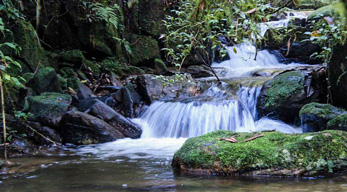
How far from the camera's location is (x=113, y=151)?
19.5 feet

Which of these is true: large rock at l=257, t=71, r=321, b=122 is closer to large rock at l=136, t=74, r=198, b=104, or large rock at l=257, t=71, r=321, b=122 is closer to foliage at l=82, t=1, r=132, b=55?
large rock at l=136, t=74, r=198, b=104

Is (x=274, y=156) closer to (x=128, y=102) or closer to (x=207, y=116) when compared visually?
(x=207, y=116)

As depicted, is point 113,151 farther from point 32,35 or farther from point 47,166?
point 32,35

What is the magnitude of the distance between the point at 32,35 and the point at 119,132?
4.04 metres

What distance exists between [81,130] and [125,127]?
1081 mm

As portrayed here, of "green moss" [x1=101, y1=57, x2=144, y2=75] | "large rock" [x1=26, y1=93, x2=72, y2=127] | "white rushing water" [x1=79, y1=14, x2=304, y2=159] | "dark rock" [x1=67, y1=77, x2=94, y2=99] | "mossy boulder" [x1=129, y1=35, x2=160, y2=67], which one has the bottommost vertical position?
"white rushing water" [x1=79, y1=14, x2=304, y2=159]

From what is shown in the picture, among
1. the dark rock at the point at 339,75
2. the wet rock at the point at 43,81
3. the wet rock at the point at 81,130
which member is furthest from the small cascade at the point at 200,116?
the wet rock at the point at 43,81

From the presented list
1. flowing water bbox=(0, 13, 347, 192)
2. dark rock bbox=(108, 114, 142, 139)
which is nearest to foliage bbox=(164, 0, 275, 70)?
flowing water bbox=(0, 13, 347, 192)

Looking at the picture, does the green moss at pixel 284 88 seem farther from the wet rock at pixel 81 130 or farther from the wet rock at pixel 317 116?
the wet rock at pixel 81 130

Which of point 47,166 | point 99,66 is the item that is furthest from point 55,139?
point 99,66

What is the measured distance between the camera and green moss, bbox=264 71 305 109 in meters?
7.69

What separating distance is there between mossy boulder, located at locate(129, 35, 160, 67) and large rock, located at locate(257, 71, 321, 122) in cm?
592

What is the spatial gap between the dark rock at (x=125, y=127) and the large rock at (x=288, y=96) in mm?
3241

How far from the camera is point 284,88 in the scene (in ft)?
25.7
